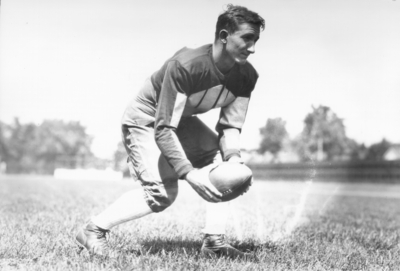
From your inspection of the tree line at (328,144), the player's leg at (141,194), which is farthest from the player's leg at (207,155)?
the tree line at (328,144)

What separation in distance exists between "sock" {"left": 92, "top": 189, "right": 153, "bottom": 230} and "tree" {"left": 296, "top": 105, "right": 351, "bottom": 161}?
6075cm

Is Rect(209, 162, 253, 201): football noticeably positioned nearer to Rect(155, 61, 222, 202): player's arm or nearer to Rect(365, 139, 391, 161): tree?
Rect(155, 61, 222, 202): player's arm

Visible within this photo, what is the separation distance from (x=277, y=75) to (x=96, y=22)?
186cm

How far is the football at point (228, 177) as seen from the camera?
2906 millimetres

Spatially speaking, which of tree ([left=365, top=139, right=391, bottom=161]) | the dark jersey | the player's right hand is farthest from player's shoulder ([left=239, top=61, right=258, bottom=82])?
tree ([left=365, top=139, right=391, bottom=161])

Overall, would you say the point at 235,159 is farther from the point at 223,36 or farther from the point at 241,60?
the point at 223,36

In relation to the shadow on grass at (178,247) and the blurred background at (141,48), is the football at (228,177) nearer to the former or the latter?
the shadow on grass at (178,247)

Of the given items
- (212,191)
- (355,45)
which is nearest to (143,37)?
(212,191)

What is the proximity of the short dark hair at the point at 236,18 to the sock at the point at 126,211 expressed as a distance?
1.19m

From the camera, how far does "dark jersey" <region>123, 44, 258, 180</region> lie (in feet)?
9.72

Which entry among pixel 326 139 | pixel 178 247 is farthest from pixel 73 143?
pixel 178 247

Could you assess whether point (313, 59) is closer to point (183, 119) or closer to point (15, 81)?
point (183, 119)

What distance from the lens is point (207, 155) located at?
347cm

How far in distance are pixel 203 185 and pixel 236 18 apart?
1.01m
